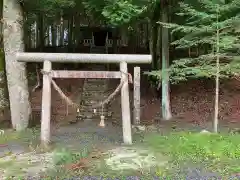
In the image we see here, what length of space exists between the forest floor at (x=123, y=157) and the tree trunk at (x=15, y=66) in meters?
1.67

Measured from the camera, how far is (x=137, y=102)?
1445 cm

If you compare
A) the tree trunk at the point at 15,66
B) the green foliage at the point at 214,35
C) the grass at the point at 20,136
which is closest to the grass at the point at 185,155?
the green foliage at the point at 214,35

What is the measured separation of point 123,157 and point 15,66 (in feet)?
20.1

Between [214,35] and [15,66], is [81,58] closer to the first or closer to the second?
[15,66]

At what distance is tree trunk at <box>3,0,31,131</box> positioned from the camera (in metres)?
12.0

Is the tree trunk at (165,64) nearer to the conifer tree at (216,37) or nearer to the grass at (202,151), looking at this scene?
the conifer tree at (216,37)

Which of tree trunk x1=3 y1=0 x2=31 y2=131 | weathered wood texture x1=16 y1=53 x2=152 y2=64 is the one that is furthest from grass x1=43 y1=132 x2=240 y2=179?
tree trunk x1=3 y1=0 x2=31 y2=131

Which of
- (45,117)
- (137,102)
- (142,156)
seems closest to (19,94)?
(45,117)

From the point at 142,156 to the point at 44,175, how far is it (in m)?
2.42

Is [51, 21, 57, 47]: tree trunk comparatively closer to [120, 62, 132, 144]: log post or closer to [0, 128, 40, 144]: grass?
[0, 128, 40, 144]: grass

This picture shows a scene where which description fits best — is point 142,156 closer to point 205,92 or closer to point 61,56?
point 61,56

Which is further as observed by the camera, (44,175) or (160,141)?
(160,141)

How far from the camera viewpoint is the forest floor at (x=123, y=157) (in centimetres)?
680

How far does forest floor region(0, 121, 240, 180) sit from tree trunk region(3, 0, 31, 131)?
1675 mm
